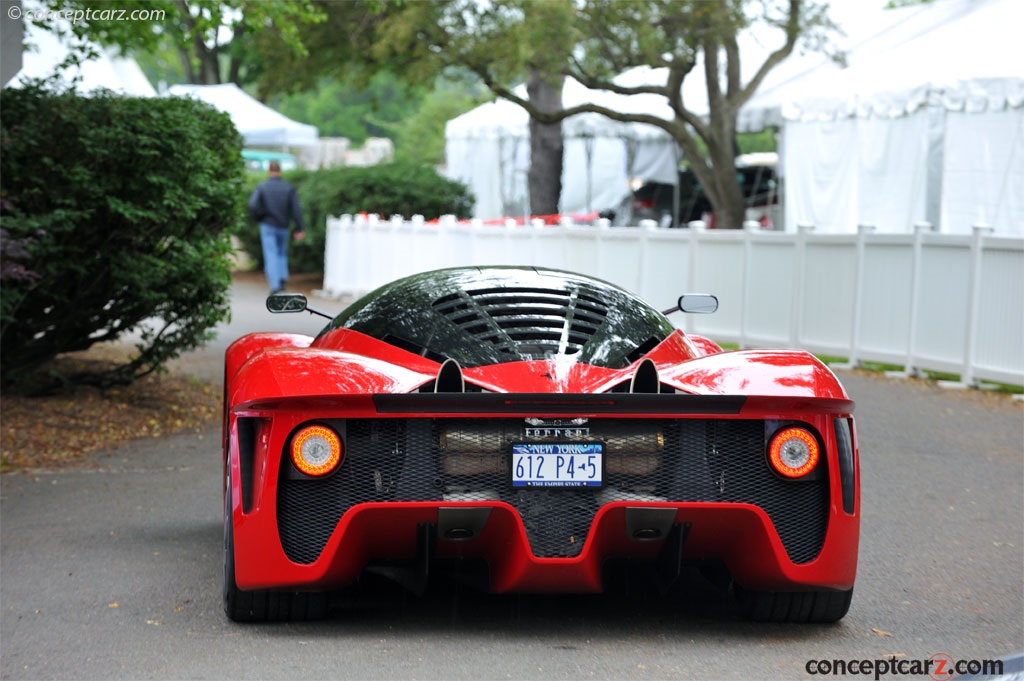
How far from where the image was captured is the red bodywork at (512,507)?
487 cm

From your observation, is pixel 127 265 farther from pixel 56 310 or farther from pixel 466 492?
pixel 466 492

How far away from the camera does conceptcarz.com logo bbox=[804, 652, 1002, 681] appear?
4727mm

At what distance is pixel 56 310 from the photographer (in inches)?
425

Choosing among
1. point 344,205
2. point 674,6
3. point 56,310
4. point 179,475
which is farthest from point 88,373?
point 344,205

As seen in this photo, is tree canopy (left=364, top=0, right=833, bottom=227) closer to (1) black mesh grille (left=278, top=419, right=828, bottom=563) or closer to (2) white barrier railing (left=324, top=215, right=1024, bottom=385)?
(2) white barrier railing (left=324, top=215, right=1024, bottom=385)

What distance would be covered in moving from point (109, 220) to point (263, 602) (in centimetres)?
598

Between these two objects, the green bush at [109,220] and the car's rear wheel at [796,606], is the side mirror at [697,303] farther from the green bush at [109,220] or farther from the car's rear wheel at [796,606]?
the green bush at [109,220]

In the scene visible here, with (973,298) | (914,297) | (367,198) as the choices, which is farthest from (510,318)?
(367,198)

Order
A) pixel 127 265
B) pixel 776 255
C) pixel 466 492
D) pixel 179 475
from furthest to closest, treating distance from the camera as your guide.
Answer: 1. pixel 776 255
2. pixel 127 265
3. pixel 179 475
4. pixel 466 492

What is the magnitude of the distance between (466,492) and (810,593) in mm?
1342

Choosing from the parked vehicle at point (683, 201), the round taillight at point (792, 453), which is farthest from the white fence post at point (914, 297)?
the parked vehicle at point (683, 201)

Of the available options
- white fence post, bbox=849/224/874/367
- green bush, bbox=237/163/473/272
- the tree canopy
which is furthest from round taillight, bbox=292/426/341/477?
green bush, bbox=237/163/473/272

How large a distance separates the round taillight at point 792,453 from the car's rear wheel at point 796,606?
21.0 inches

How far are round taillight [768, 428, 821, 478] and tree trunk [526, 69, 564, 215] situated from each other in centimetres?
2335
